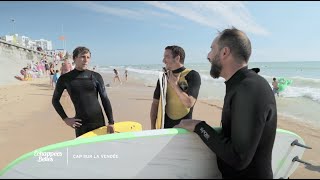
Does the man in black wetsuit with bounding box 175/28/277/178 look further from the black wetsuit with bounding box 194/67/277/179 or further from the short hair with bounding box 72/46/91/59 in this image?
the short hair with bounding box 72/46/91/59

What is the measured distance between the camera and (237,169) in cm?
150

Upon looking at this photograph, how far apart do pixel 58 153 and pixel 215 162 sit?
1.05 meters

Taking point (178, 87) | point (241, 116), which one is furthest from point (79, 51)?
point (241, 116)

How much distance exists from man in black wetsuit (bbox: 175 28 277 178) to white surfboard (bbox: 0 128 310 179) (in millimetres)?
290

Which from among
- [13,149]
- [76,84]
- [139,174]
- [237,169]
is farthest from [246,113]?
[13,149]

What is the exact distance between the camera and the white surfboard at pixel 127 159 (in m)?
1.91

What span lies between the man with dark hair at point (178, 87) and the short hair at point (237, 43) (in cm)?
154

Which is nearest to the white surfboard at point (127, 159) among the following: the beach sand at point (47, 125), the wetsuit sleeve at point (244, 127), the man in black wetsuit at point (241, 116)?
the man in black wetsuit at point (241, 116)

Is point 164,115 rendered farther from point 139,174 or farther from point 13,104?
point 13,104

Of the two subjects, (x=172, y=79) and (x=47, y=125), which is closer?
(x=172, y=79)

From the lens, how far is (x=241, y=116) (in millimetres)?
1400

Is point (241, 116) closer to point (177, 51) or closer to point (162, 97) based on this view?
point (162, 97)

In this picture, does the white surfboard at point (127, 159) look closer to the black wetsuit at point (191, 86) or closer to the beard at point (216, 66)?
the beard at point (216, 66)

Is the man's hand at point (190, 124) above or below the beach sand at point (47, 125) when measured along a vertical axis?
above
